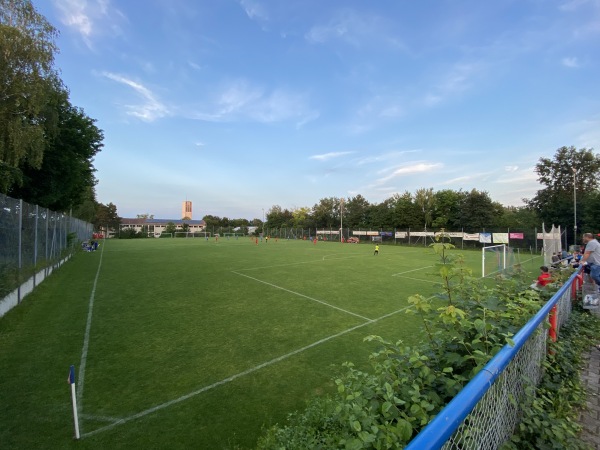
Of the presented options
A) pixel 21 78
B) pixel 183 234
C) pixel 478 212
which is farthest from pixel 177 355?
pixel 183 234

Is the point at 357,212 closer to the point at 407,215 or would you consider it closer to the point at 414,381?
the point at 407,215

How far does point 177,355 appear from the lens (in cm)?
576

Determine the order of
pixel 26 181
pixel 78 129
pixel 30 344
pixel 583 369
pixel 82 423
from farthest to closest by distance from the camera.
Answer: pixel 78 129 → pixel 26 181 → pixel 30 344 → pixel 583 369 → pixel 82 423

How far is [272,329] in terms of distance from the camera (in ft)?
23.8

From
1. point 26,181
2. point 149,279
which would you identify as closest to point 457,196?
point 149,279

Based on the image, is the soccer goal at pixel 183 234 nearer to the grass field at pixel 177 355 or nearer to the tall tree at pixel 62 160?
the tall tree at pixel 62 160

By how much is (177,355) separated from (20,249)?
7.43m

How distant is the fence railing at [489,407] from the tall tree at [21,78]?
15.9m

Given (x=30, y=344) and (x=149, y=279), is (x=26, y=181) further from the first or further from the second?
(x=30, y=344)

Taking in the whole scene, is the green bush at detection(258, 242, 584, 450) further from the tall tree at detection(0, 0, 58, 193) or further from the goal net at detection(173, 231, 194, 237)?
the goal net at detection(173, 231, 194, 237)

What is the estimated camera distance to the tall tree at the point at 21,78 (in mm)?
12203

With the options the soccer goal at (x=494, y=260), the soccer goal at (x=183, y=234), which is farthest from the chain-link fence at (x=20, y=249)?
the soccer goal at (x=183, y=234)

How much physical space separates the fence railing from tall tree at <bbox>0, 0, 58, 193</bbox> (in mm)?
15943

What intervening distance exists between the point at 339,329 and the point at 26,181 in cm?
2033
